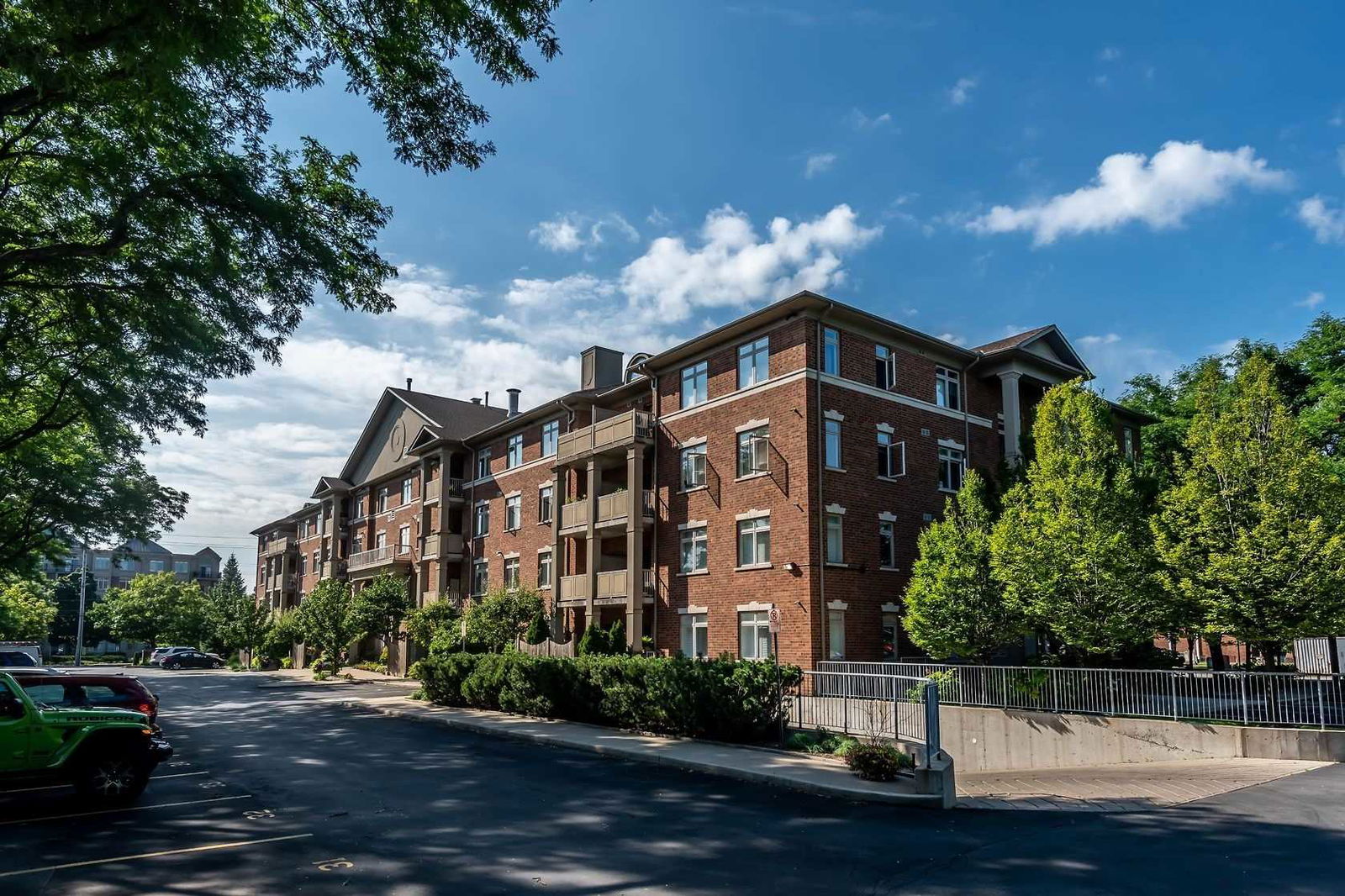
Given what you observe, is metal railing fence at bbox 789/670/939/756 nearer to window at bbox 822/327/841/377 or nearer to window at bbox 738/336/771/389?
window at bbox 822/327/841/377

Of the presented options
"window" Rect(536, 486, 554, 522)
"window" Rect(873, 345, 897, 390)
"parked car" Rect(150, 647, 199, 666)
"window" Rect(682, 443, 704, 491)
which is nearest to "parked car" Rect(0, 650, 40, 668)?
"window" Rect(536, 486, 554, 522)

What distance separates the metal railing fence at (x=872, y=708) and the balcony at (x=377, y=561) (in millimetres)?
31930

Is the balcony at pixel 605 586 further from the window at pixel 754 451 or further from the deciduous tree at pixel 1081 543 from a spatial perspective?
the deciduous tree at pixel 1081 543

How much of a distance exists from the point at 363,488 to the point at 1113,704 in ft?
157

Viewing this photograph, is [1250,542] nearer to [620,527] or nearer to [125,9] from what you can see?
[620,527]

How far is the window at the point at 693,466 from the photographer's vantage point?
29.1 m

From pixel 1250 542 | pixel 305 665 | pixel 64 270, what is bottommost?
pixel 305 665

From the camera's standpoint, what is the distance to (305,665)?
6081 cm

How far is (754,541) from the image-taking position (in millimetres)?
26672

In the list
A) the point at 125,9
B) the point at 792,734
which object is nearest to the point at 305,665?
the point at 792,734

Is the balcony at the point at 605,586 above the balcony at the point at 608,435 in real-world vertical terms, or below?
below

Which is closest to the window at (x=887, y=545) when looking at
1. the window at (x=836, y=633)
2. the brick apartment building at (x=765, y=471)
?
the brick apartment building at (x=765, y=471)

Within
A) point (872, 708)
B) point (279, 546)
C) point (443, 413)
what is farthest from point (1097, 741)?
point (279, 546)

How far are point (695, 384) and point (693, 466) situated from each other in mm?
2826
